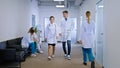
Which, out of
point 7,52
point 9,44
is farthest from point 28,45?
point 7,52

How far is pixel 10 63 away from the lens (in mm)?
6254

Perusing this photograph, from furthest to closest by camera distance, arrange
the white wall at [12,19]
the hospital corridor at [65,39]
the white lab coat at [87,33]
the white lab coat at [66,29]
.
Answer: the white lab coat at [66,29], the white wall at [12,19], the white lab coat at [87,33], the hospital corridor at [65,39]

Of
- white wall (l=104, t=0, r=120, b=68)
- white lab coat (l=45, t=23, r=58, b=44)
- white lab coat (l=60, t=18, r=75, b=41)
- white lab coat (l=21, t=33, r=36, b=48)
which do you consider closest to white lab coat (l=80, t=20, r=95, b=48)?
white wall (l=104, t=0, r=120, b=68)

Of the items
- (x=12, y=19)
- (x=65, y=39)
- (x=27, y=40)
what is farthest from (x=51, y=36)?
(x=12, y=19)

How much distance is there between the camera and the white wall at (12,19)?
645cm

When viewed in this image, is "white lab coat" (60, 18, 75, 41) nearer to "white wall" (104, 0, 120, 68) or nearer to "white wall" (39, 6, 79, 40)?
"white wall" (104, 0, 120, 68)

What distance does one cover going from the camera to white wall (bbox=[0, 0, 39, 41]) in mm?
6453

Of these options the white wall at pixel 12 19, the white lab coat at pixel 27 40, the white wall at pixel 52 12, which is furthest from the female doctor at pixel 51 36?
the white wall at pixel 52 12

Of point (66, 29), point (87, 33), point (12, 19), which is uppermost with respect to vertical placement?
point (12, 19)

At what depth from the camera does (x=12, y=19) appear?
7.48m

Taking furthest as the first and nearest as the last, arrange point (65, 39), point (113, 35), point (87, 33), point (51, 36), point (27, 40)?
point (27, 40) < point (65, 39) < point (51, 36) < point (87, 33) < point (113, 35)

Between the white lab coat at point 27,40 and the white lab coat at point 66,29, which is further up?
A: the white lab coat at point 66,29

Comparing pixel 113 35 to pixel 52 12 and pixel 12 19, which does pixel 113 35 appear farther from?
pixel 52 12

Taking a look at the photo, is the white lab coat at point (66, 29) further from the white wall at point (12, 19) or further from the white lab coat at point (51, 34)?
the white wall at point (12, 19)
